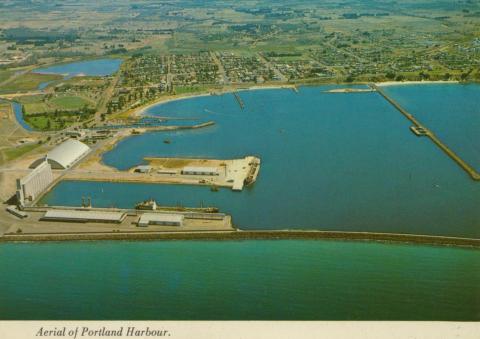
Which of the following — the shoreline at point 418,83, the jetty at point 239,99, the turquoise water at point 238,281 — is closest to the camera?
the turquoise water at point 238,281

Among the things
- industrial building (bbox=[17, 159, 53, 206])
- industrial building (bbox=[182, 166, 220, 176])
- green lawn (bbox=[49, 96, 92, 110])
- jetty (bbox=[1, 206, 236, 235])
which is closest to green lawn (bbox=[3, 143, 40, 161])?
industrial building (bbox=[17, 159, 53, 206])

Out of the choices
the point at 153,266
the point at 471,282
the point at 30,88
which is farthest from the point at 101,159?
the point at 30,88

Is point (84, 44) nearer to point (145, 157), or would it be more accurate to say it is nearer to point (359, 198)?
point (145, 157)

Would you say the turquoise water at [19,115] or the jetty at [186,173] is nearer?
the jetty at [186,173]

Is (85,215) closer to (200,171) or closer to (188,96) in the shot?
(200,171)

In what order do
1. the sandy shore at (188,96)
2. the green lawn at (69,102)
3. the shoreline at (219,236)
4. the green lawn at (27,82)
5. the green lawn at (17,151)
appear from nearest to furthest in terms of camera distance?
the shoreline at (219,236), the green lawn at (17,151), the sandy shore at (188,96), the green lawn at (69,102), the green lawn at (27,82)

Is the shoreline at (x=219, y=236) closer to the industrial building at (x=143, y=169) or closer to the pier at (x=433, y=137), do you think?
the industrial building at (x=143, y=169)

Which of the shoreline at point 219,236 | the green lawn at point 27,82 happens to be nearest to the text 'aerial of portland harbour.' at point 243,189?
the shoreline at point 219,236

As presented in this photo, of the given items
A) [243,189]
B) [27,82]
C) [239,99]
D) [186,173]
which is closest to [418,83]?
[239,99]
